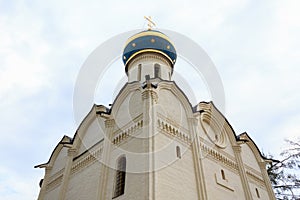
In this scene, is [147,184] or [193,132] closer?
[147,184]

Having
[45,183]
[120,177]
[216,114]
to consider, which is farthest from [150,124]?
[45,183]

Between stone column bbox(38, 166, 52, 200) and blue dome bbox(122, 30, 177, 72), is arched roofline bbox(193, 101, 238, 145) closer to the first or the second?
blue dome bbox(122, 30, 177, 72)

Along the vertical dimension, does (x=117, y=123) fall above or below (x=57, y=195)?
above

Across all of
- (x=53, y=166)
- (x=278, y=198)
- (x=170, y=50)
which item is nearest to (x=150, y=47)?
(x=170, y=50)

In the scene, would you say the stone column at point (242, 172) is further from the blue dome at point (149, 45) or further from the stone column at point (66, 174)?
the stone column at point (66, 174)

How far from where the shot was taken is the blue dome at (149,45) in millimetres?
12266

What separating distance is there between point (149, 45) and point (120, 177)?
6802 millimetres

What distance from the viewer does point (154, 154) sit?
6.68 metres

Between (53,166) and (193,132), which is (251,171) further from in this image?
(53,166)

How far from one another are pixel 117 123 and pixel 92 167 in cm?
168

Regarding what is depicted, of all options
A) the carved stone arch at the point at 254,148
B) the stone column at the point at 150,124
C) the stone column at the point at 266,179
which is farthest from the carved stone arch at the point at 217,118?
the stone column at the point at 150,124

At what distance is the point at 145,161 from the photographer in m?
6.59

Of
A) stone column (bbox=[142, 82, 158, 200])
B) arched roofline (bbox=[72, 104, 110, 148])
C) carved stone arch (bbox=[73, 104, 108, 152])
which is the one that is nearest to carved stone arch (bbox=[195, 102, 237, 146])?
stone column (bbox=[142, 82, 158, 200])

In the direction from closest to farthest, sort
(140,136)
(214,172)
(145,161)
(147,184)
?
(147,184), (145,161), (140,136), (214,172)
